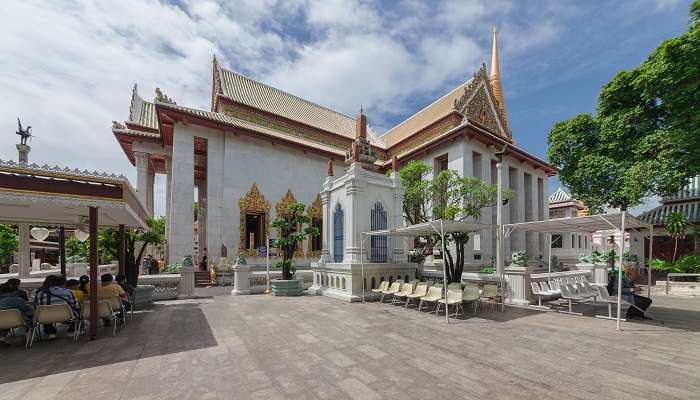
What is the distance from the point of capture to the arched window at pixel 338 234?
13.3 m

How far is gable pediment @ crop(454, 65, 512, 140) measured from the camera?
24922 millimetres

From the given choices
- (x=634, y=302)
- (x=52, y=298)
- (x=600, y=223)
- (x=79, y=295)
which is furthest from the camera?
(x=600, y=223)

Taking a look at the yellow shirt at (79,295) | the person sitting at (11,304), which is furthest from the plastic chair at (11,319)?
the yellow shirt at (79,295)

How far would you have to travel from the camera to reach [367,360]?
203 inches

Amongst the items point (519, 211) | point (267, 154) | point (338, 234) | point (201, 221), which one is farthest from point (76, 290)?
point (519, 211)

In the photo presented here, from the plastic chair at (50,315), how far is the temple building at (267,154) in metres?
9.67

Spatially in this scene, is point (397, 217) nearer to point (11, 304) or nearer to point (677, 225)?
point (11, 304)

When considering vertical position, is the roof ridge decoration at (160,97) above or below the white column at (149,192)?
above

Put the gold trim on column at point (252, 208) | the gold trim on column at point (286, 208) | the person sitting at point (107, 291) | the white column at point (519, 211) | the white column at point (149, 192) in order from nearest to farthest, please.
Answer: the person sitting at point (107, 291) → the gold trim on column at point (252, 208) → the gold trim on column at point (286, 208) → the white column at point (149, 192) → the white column at point (519, 211)

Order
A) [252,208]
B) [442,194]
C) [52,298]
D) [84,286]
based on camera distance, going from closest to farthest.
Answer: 1. [52,298]
2. [84,286]
3. [442,194]
4. [252,208]

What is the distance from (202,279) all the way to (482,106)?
25.6 meters

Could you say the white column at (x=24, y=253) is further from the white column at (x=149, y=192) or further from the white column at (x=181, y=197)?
the white column at (x=181, y=197)

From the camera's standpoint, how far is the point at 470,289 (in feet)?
30.0

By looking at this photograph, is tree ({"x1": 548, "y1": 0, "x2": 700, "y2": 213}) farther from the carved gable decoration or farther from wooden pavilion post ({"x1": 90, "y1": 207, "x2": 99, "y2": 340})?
wooden pavilion post ({"x1": 90, "y1": 207, "x2": 99, "y2": 340})
